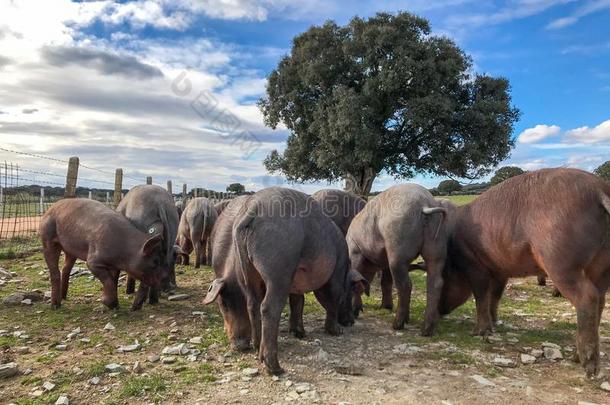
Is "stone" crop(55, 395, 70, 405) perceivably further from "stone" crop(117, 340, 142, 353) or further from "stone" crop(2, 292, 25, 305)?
"stone" crop(2, 292, 25, 305)

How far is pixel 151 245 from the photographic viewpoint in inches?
280

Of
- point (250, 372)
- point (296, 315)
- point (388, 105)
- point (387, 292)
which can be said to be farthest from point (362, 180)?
point (250, 372)

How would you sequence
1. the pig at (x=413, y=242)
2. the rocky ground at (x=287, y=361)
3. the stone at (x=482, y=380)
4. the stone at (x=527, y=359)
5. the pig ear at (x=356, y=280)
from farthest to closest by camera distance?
the pig at (x=413, y=242) → the pig ear at (x=356, y=280) → the stone at (x=527, y=359) → the stone at (x=482, y=380) → the rocky ground at (x=287, y=361)

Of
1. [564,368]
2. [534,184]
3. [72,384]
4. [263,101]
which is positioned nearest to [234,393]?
[72,384]

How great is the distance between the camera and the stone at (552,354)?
209 inches

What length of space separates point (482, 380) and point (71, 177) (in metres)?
12.4

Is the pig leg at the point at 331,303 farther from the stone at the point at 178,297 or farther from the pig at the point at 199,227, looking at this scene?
the pig at the point at 199,227

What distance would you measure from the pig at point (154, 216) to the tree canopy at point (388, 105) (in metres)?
15.9

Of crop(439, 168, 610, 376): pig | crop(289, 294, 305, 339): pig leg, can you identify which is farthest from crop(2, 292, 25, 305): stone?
crop(439, 168, 610, 376): pig

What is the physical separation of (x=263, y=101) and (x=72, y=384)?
2634 centimetres

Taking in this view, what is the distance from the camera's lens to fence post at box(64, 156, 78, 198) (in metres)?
13.1

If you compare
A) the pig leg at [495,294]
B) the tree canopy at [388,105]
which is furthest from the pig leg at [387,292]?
the tree canopy at [388,105]

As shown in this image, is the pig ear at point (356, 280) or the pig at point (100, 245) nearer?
the pig ear at point (356, 280)

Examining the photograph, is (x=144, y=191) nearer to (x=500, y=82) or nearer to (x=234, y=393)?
(x=234, y=393)
